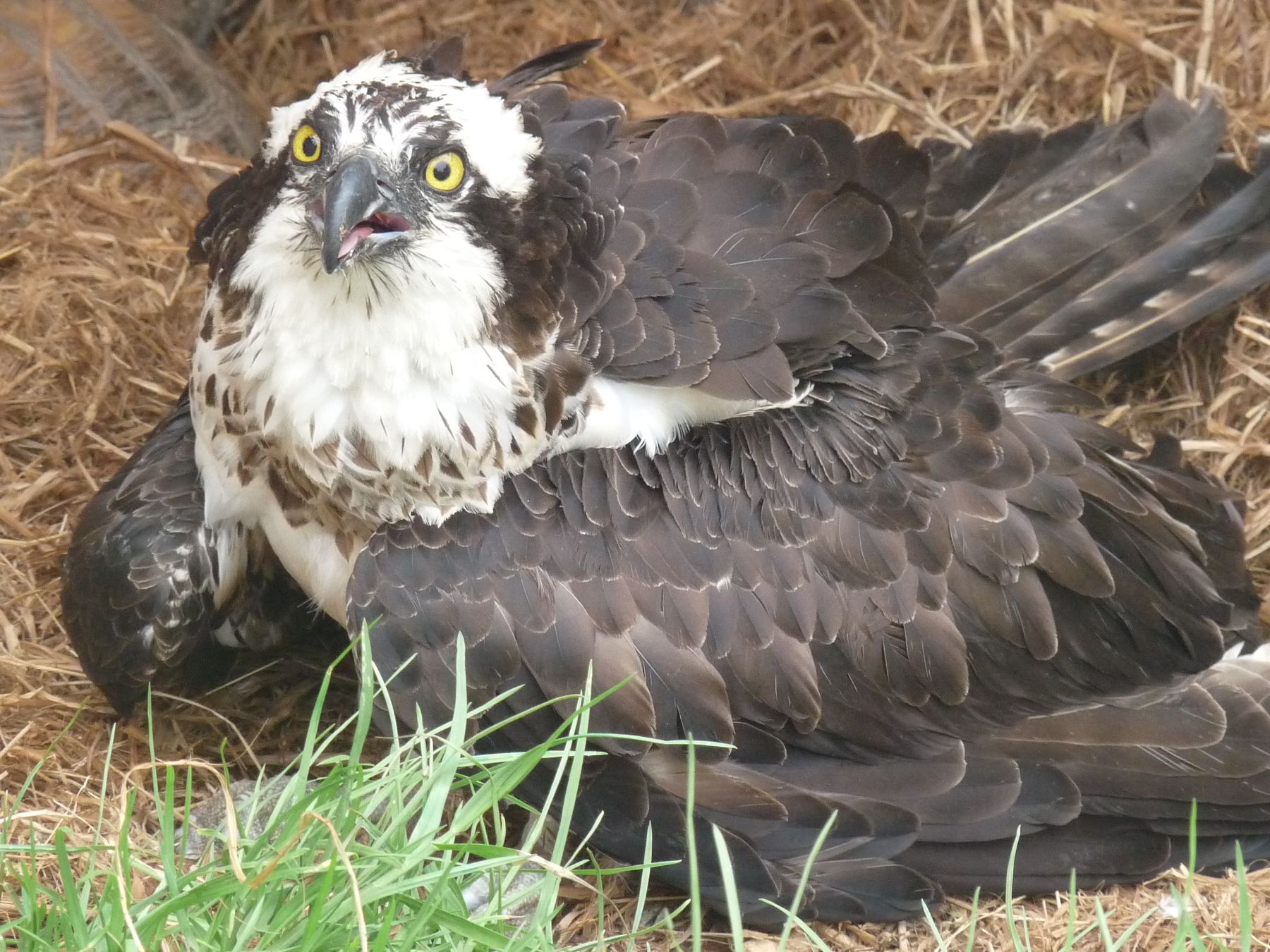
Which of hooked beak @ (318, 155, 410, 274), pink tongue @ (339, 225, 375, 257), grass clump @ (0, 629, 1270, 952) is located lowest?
grass clump @ (0, 629, 1270, 952)

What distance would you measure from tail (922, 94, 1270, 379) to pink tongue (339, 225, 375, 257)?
6.15 ft

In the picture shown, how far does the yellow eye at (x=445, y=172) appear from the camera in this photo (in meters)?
3.10

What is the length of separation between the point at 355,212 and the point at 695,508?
1.06m

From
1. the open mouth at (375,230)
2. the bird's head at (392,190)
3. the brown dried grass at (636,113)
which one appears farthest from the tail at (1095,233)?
the open mouth at (375,230)

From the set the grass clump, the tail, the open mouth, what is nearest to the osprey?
the open mouth

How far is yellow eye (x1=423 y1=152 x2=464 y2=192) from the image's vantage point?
310cm

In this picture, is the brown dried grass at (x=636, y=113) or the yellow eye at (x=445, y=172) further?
the brown dried grass at (x=636, y=113)

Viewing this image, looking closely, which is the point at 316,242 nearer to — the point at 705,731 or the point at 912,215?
the point at 705,731

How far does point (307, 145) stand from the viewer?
3131mm

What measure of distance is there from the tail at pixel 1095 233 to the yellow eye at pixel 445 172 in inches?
66.1

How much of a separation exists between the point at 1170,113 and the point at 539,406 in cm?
249

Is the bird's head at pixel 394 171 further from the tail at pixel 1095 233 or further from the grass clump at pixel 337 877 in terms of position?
the tail at pixel 1095 233

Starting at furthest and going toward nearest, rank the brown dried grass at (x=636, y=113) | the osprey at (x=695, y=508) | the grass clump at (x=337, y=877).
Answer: the brown dried grass at (x=636, y=113) < the osprey at (x=695, y=508) < the grass clump at (x=337, y=877)

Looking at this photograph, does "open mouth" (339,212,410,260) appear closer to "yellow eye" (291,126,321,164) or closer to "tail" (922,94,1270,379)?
"yellow eye" (291,126,321,164)
